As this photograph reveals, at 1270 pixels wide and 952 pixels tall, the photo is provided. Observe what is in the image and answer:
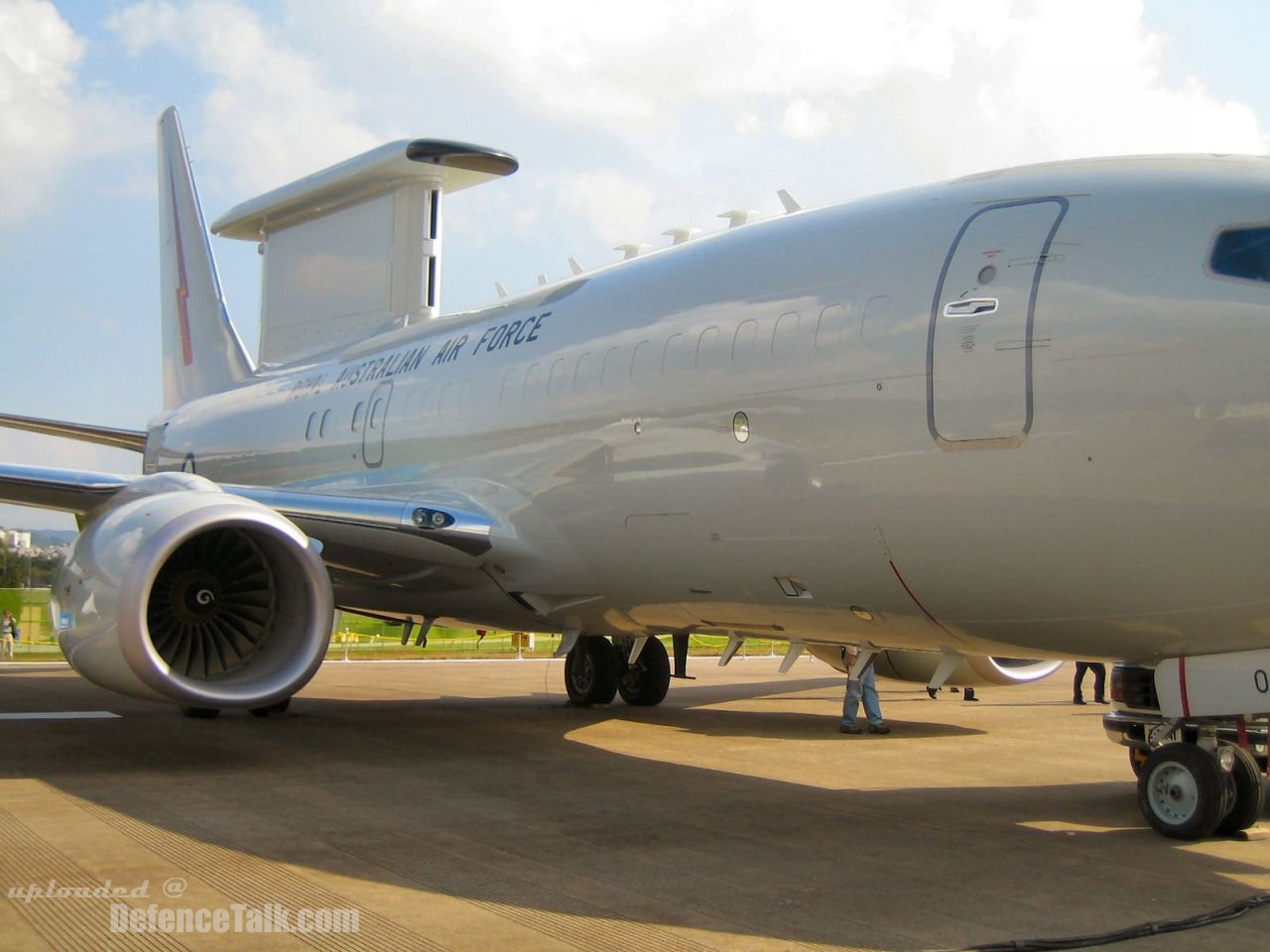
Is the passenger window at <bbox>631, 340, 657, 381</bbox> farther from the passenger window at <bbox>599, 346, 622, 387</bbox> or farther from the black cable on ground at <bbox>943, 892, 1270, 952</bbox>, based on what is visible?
the black cable on ground at <bbox>943, 892, 1270, 952</bbox>

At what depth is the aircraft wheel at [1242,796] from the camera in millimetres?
6645

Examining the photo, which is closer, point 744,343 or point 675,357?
point 744,343

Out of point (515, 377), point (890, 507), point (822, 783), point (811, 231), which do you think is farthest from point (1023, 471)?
point (515, 377)

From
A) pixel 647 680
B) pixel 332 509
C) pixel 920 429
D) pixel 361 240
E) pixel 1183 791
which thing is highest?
pixel 361 240

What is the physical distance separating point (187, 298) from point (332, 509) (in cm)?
990

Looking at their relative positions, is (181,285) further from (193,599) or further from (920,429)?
(920,429)

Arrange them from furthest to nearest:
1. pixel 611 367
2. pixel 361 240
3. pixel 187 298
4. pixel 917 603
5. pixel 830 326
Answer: pixel 187 298, pixel 361 240, pixel 611 367, pixel 830 326, pixel 917 603

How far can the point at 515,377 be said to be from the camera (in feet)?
32.4

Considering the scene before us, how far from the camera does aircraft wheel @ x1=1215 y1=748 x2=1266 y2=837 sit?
6.64 metres

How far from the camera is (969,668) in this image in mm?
10594

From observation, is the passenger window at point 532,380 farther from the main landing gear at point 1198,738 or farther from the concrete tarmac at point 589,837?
the main landing gear at point 1198,738

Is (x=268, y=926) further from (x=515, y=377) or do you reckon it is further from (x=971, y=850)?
(x=515, y=377)

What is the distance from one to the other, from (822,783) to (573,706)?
5.79 m

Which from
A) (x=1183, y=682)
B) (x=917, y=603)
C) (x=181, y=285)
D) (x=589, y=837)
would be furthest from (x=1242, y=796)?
(x=181, y=285)
